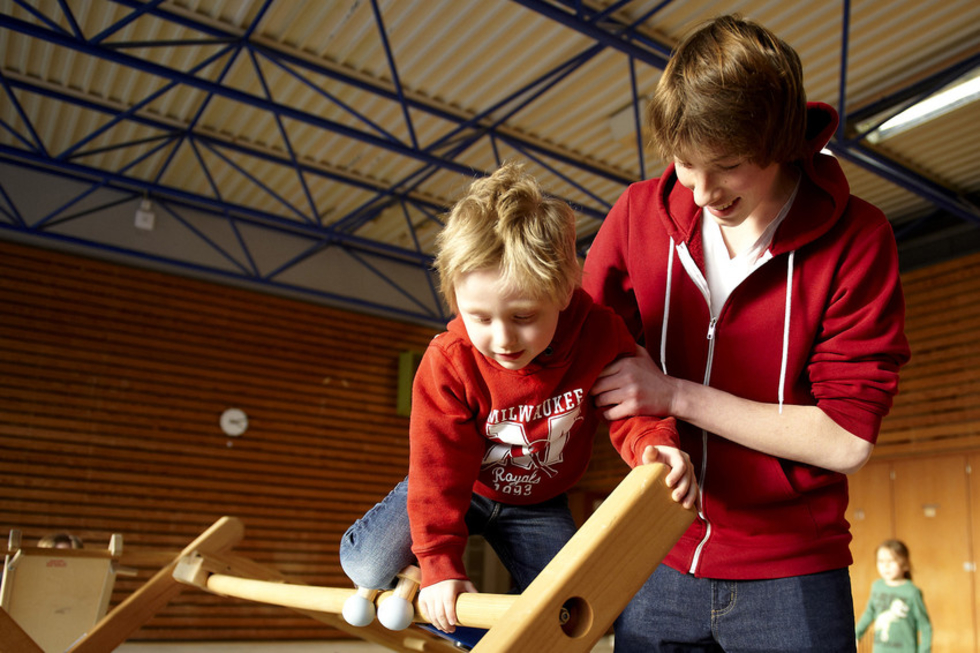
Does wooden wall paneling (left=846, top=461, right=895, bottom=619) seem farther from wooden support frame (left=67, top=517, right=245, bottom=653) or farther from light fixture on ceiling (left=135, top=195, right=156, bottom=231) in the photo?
light fixture on ceiling (left=135, top=195, right=156, bottom=231)

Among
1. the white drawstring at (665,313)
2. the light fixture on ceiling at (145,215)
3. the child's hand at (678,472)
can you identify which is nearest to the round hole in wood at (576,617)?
the child's hand at (678,472)

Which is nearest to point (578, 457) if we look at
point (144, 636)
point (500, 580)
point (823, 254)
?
point (823, 254)

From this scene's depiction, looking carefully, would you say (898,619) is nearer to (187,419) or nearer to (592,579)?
(592,579)

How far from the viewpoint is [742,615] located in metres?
1.33

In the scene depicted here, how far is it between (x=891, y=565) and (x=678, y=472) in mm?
5340

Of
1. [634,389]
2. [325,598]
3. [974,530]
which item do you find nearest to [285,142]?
[325,598]

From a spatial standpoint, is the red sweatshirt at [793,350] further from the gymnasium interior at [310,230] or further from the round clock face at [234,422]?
the round clock face at [234,422]

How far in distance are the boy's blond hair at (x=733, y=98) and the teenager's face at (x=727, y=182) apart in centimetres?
2

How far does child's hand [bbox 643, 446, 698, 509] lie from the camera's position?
114 centimetres

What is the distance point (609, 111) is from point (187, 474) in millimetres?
6553

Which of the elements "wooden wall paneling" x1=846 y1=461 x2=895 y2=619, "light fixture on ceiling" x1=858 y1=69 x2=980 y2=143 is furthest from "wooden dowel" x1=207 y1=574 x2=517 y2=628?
"wooden wall paneling" x1=846 y1=461 x2=895 y2=619

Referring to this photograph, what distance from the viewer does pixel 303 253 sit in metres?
11.2

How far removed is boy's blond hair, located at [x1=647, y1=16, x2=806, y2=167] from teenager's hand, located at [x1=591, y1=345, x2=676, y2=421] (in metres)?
0.38

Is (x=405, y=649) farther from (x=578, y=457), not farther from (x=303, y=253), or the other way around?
(x=303, y=253)
